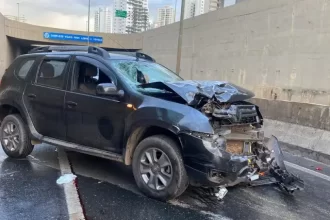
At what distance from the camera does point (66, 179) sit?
4.92 meters

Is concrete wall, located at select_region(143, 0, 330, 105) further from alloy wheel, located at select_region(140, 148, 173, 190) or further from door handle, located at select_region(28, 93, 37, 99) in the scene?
door handle, located at select_region(28, 93, 37, 99)

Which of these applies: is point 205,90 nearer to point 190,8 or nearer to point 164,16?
point 190,8

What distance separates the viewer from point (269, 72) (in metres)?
14.3

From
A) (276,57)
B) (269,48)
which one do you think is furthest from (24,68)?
(269,48)

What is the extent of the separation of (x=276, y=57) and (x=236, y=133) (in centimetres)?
1051

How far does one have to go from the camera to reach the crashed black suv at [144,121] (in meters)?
4.00

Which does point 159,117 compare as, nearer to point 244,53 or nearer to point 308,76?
point 308,76

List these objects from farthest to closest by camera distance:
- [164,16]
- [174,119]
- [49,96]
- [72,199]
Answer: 1. [164,16]
2. [49,96]
3. [72,199]
4. [174,119]

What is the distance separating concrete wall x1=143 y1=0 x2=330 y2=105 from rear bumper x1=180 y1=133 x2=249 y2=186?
291 inches

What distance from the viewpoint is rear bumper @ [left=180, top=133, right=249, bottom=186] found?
153 inches

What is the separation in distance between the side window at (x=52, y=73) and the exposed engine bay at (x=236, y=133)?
1467 millimetres

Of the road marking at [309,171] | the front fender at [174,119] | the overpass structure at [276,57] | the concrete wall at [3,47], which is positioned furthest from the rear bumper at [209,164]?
the concrete wall at [3,47]

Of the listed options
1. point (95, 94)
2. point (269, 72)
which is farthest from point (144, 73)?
point (269, 72)

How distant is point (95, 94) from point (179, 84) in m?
1.22
